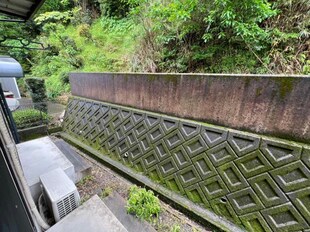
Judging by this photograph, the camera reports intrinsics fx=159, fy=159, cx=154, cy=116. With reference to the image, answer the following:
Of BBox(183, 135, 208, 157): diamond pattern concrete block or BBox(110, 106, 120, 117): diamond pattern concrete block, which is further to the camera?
BBox(110, 106, 120, 117): diamond pattern concrete block

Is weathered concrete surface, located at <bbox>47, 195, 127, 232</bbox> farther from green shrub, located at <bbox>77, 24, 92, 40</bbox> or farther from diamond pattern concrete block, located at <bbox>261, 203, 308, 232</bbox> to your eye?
green shrub, located at <bbox>77, 24, 92, 40</bbox>

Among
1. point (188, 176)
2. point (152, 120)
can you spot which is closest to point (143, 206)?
point (188, 176)

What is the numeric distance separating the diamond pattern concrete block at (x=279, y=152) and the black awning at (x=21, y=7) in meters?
3.06

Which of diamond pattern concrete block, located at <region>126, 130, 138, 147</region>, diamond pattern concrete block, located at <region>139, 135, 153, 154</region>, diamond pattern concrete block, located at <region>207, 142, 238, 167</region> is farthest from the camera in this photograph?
diamond pattern concrete block, located at <region>126, 130, 138, 147</region>

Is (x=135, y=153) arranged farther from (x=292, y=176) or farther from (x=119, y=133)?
(x=292, y=176)

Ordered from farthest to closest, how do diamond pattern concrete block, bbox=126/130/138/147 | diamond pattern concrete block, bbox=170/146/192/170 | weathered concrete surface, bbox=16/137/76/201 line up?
diamond pattern concrete block, bbox=126/130/138/147 → diamond pattern concrete block, bbox=170/146/192/170 → weathered concrete surface, bbox=16/137/76/201

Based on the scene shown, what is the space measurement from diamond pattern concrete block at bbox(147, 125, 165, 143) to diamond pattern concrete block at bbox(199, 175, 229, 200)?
3.32 ft

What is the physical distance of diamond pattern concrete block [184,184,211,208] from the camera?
2322 millimetres

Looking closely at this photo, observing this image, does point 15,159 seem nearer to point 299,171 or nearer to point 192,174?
point 192,174

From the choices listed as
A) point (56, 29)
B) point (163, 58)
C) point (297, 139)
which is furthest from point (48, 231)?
point (56, 29)

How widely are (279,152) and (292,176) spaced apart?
0.26m

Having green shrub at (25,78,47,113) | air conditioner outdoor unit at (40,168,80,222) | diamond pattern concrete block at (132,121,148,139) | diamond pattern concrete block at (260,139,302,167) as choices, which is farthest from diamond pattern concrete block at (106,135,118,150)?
green shrub at (25,78,47,113)

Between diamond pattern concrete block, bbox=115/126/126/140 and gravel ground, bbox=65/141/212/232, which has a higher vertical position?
diamond pattern concrete block, bbox=115/126/126/140

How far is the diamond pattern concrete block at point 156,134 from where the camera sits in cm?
285
